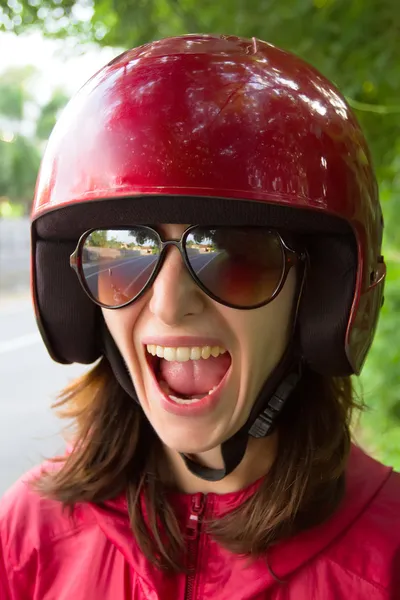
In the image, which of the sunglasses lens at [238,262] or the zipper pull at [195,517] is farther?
the zipper pull at [195,517]

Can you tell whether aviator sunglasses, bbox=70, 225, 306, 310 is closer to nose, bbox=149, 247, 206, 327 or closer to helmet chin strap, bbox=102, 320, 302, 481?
nose, bbox=149, 247, 206, 327

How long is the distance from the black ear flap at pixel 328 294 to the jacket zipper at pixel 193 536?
32 cm

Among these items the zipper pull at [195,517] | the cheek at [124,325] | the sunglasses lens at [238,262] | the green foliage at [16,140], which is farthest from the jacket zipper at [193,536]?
the green foliage at [16,140]

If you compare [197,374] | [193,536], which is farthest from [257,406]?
[193,536]

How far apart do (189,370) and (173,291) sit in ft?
0.49

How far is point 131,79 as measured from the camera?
34.3 inches

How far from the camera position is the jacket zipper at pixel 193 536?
0.92 m

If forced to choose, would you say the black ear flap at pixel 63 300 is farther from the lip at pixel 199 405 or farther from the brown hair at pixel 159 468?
the lip at pixel 199 405

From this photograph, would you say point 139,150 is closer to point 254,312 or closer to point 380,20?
point 254,312

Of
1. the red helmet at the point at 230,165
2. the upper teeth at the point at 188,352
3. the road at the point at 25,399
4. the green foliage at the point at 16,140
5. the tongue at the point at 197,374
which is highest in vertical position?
the green foliage at the point at 16,140

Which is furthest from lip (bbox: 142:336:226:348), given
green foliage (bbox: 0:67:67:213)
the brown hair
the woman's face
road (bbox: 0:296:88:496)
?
green foliage (bbox: 0:67:67:213)

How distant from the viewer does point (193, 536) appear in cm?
96

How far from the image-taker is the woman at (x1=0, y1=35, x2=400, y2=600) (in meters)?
0.82

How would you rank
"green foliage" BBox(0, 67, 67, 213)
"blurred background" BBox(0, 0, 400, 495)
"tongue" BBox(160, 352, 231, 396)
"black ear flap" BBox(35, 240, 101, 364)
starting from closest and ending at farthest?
"tongue" BBox(160, 352, 231, 396)
"black ear flap" BBox(35, 240, 101, 364)
"blurred background" BBox(0, 0, 400, 495)
"green foliage" BBox(0, 67, 67, 213)
